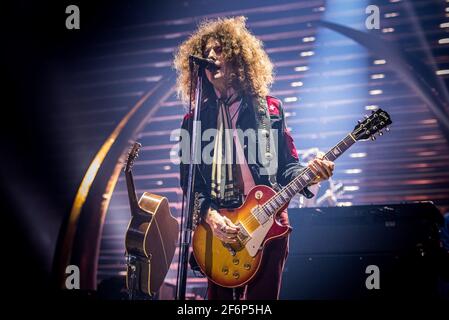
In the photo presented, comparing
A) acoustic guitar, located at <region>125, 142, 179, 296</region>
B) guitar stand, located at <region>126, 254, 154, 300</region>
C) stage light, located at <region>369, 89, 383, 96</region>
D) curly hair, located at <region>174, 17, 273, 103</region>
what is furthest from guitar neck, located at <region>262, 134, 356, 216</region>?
stage light, located at <region>369, 89, 383, 96</region>

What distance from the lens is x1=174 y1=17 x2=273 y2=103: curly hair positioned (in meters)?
3.29

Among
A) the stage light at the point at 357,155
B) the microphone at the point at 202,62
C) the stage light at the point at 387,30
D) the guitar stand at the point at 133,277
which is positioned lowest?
the guitar stand at the point at 133,277

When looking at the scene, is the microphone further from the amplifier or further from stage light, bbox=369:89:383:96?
stage light, bbox=369:89:383:96

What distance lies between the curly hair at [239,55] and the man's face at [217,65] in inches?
1.5

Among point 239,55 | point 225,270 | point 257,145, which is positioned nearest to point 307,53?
point 239,55

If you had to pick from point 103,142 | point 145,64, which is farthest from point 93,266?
point 145,64

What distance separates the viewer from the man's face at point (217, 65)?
10.4 ft

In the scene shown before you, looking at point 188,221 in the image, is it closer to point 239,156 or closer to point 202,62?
Result: point 239,156

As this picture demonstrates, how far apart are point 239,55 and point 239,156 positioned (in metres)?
0.71

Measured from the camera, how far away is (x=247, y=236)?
Answer: 114 inches

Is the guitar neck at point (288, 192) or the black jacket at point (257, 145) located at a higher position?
the black jacket at point (257, 145)

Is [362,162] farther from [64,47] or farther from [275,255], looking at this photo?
[64,47]

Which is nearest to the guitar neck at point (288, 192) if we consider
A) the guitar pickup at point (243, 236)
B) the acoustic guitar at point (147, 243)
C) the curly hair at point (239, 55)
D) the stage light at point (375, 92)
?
the guitar pickup at point (243, 236)

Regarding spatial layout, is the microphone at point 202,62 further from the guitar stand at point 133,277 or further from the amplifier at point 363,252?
the amplifier at point 363,252
